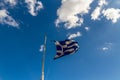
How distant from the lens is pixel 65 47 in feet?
80.6

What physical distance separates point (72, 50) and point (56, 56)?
2.09m

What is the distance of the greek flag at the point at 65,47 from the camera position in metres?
24.1

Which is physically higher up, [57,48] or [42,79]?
[57,48]

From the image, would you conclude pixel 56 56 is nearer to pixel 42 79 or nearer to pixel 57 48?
pixel 57 48

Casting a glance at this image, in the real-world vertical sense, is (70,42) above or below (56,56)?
above

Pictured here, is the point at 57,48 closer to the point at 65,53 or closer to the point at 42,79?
the point at 65,53

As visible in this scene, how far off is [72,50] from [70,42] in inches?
41.0

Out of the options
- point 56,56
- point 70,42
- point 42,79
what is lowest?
point 42,79

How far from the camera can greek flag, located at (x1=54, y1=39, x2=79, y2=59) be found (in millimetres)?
24078

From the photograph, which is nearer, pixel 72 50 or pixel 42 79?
pixel 42 79

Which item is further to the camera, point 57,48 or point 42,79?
point 57,48

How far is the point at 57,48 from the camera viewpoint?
24594 millimetres

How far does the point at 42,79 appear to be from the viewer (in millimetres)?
21281

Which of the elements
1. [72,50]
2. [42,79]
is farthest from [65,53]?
[42,79]
